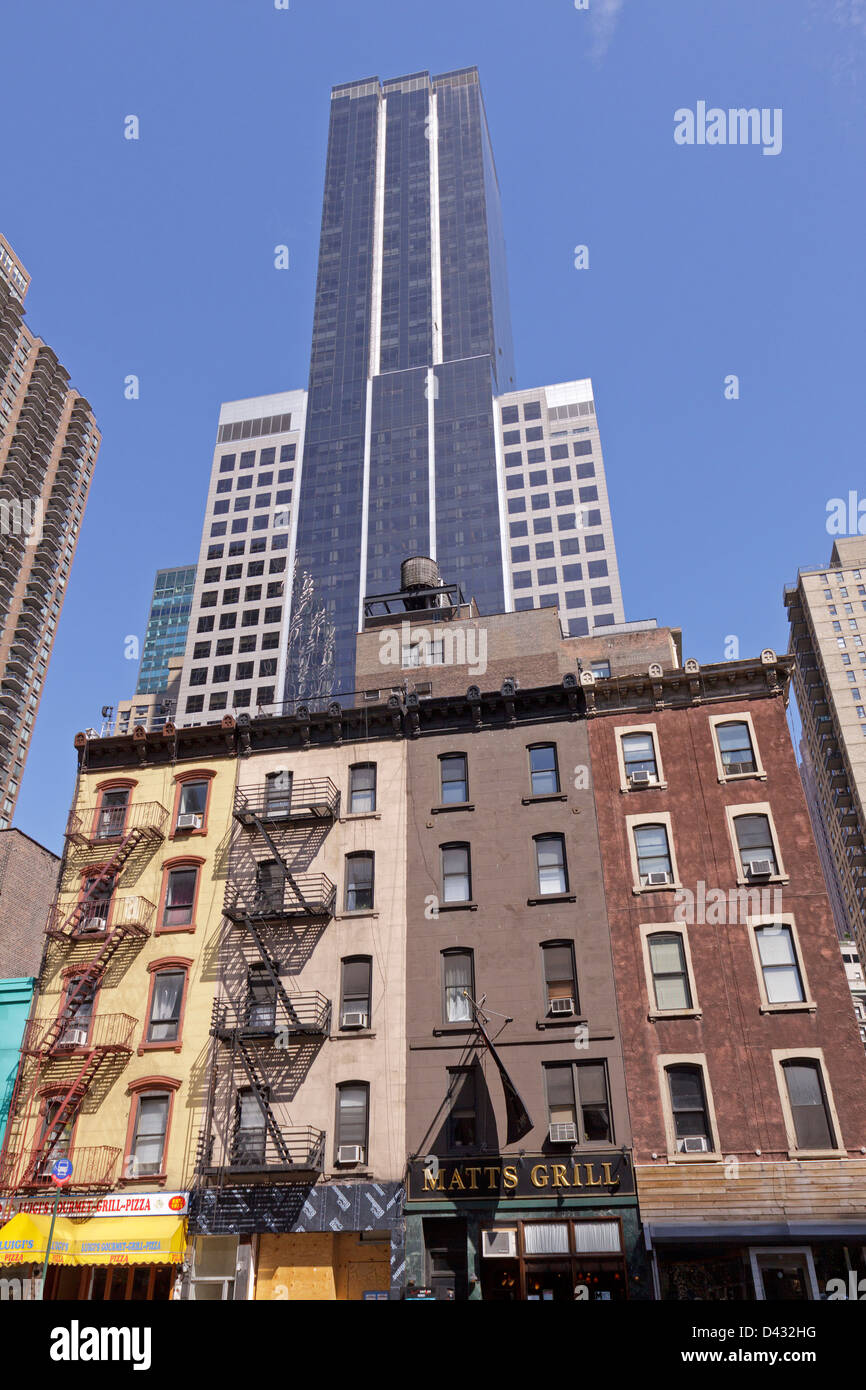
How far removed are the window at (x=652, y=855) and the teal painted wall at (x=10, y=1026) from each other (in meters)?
21.0

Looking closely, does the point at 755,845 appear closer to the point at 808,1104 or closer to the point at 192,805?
the point at 808,1104

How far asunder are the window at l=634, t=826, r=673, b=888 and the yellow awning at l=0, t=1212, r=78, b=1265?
1967 cm

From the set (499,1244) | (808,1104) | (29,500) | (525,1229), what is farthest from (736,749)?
(29,500)

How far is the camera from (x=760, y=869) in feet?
96.8

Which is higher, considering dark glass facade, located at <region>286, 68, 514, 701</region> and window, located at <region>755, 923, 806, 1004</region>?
dark glass facade, located at <region>286, 68, 514, 701</region>

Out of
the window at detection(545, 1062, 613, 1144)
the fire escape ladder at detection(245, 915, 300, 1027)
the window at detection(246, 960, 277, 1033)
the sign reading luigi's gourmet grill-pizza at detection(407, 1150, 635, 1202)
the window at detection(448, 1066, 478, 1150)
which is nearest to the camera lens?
the sign reading luigi's gourmet grill-pizza at detection(407, 1150, 635, 1202)

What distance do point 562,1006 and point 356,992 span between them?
21.8 feet

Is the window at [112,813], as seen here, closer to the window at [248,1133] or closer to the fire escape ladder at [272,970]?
the fire escape ladder at [272,970]

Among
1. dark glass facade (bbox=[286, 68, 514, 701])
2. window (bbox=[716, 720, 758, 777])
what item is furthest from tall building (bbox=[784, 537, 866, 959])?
window (bbox=[716, 720, 758, 777])

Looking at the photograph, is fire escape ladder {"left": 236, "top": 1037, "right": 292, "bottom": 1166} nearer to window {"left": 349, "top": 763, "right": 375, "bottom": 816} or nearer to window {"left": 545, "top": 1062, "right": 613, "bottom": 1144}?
window {"left": 545, "top": 1062, "right": 613, "bottom": 1144}

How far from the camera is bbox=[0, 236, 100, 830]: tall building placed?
126 m
